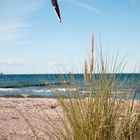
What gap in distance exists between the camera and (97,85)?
317cm

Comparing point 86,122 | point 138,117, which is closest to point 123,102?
point 138,117

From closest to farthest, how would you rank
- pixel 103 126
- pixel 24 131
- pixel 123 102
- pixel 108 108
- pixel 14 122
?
pixel 103 126, pixel 108 108, pixel 123 102, pixel 24 131, pixel 14 122

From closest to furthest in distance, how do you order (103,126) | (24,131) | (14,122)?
(103,126), (24,131), (14,122)

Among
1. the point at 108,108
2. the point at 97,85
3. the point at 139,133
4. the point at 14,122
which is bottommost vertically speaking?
the point at 139,133

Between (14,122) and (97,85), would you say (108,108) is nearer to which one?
(97,85)

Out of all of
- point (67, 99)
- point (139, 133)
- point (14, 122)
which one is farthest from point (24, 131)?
point (139, 133)

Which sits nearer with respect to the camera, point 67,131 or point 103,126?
point 103,126

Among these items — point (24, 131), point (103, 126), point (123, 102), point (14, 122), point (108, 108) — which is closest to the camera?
point (103, 126)

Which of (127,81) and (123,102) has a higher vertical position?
(127,81)

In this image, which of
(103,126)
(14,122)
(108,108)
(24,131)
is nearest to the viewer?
(103,126)

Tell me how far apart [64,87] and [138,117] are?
29.1 inches

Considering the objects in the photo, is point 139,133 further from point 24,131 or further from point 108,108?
point 24,131

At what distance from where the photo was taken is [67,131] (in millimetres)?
3230

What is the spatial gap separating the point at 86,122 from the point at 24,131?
11.6 feet
